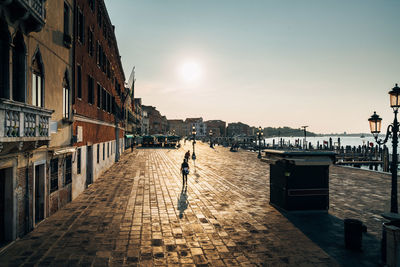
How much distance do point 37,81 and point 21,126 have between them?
308cm

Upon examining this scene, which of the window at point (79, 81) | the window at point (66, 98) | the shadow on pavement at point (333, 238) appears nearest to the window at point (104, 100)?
the window at point (79, 81)

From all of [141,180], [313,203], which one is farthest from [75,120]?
[313,203]

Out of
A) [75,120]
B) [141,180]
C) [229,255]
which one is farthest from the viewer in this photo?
[141,180]

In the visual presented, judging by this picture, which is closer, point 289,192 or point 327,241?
point 327,241

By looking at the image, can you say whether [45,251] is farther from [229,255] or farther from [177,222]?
[229,255]

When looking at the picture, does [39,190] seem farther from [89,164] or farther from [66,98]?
[89,164]

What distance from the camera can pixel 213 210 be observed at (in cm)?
1077

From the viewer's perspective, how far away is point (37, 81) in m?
8.80

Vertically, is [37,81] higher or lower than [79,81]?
lower

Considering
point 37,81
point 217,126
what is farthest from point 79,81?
point 217,126

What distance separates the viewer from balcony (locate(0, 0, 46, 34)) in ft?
21.6

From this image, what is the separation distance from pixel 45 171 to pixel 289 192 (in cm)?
960

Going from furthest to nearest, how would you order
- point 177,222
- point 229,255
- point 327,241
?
point 177,222
point 327,241
point 229,255

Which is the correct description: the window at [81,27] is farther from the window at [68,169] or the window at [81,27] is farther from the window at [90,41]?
the window at [68,169]
